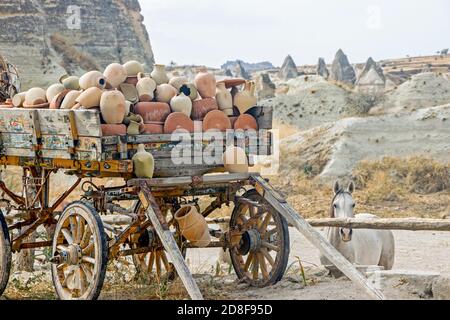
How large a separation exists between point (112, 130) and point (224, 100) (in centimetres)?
120

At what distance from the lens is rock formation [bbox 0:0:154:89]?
24.4 meters

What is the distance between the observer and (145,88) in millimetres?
5816

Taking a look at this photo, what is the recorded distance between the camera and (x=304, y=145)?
19.1 meters

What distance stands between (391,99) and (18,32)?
13067mm

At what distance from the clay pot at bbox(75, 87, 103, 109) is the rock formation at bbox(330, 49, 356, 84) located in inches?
1776

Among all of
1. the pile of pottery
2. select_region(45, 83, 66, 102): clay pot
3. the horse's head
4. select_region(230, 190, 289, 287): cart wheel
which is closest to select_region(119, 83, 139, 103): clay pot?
the pile of pottery

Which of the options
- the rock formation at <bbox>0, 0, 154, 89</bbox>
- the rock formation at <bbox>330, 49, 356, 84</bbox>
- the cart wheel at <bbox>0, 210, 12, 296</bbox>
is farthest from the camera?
the rock formation at <bbox>330, 49, 356, 84</bbox>

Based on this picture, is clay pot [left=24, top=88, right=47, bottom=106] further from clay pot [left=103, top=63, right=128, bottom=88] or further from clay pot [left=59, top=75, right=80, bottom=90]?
clay pot [left=103, top=63, right=128, bottom=88]

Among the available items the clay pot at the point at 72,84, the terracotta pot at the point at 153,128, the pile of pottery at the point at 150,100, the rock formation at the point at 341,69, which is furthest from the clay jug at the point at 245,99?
the rock formation at the point at 341,69

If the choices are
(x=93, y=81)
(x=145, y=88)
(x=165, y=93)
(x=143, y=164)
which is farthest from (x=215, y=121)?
(x=93, y=81)

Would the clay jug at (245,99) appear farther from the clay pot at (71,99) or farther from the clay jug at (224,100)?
the clay pot at (71,99)

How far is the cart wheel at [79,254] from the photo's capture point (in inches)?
195

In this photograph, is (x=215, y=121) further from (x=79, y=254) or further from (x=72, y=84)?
(x=79, y=254)

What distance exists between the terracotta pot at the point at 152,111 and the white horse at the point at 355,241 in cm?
231
